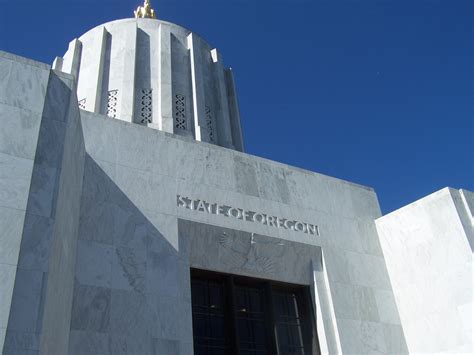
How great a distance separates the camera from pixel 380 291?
562 inches

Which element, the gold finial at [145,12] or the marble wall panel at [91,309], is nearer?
the marble wall panel at [91,309]

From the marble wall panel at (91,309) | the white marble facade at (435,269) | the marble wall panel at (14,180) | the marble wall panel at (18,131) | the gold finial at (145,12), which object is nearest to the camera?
the marble wall panel at (14,180)

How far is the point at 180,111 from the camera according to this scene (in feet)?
58.9

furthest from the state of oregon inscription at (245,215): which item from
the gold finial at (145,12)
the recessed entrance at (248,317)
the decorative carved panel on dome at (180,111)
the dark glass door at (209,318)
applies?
the gold finial at (145,12)

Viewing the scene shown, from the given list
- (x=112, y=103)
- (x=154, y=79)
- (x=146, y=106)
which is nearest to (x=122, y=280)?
(x=146, y=106)

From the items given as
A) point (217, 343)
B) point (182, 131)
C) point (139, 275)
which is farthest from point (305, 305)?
point (182, 131)

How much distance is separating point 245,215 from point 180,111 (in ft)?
20.6

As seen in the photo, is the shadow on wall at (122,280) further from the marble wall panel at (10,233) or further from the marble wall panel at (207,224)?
the marble wall panel at (10,233)

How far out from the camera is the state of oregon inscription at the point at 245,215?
12266mm

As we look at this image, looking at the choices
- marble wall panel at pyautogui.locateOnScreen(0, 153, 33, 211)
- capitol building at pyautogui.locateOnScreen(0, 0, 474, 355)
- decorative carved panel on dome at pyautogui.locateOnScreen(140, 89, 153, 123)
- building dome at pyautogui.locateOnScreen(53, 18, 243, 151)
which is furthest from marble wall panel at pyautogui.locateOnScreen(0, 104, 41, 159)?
decorative carved panel on dome at pyautogui.locateOnScreen(140, 89, 153, 123)

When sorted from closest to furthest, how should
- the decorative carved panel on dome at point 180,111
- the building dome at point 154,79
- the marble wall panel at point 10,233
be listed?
the marble wall panel at point 10,233
the building dome at point 154,79
the decorative carved panel on dome at point 180,111

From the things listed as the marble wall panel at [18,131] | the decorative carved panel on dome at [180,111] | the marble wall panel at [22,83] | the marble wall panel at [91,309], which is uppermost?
the decorative carved panel on dome at [180,111]

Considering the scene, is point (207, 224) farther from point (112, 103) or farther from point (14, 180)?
point (112, 103)

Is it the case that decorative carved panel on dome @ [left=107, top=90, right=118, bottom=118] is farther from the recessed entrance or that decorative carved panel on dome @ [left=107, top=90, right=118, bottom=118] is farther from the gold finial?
the recessed entrance
